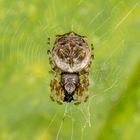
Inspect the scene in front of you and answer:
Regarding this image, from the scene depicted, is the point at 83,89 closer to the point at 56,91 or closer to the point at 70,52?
the point at 56,91

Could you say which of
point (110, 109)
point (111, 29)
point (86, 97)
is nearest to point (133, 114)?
point (110, 109)

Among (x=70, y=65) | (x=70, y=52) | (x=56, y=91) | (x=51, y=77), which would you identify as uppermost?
(x=70, y=52)

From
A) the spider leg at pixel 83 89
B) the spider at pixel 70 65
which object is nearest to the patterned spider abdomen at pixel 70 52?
the spider at pixel 70 65

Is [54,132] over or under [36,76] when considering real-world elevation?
under

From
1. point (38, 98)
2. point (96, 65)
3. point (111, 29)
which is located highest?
point (111, 29)

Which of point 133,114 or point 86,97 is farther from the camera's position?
point 86,97

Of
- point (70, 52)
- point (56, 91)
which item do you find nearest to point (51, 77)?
point (56, 91)

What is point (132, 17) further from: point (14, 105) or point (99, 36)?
point (14, 105)

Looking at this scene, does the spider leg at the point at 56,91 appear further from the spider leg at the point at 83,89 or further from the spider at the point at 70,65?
the spider leg at the point at 83,89
